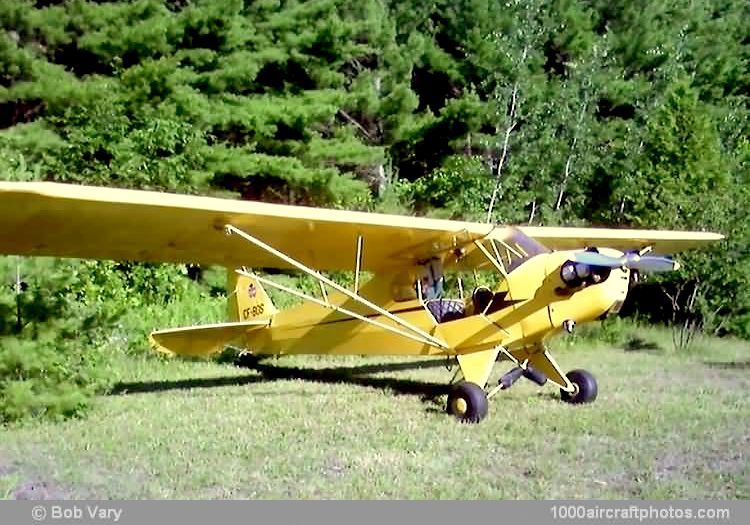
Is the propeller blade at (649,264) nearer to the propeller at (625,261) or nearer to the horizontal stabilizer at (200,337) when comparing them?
the propeller at (625,261)

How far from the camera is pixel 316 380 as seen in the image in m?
11.3

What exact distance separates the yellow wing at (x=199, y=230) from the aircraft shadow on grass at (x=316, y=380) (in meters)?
1.59

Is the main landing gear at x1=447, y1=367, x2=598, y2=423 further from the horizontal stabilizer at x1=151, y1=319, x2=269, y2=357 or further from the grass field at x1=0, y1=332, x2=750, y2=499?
the horizontal stabilizer at x1=151, y1=319, x2=269, y2=357

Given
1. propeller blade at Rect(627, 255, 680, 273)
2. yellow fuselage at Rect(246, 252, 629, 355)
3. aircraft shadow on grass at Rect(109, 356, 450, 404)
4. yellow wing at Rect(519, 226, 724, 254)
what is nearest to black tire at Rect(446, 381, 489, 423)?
yellow fuselage at Rect(246, 252, 629, 355)

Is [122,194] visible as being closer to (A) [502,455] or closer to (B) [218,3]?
(A) [502,455]

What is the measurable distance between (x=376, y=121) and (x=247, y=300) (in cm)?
1504

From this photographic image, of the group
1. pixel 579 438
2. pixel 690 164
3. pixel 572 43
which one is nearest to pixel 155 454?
pixel 579 438

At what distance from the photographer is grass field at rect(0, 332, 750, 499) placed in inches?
224

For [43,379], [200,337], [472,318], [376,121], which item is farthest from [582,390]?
[376,121]

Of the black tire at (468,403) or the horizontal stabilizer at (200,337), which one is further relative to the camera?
the horizontal stabilizer at (200,337)

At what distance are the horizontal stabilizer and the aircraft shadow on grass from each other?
42cm

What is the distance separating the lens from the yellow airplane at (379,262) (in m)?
7.23

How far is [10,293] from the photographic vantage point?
8070 mm

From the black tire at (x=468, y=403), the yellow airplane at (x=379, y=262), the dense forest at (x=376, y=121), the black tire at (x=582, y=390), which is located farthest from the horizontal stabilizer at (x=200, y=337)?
the black tire at (x=582, y=390)
